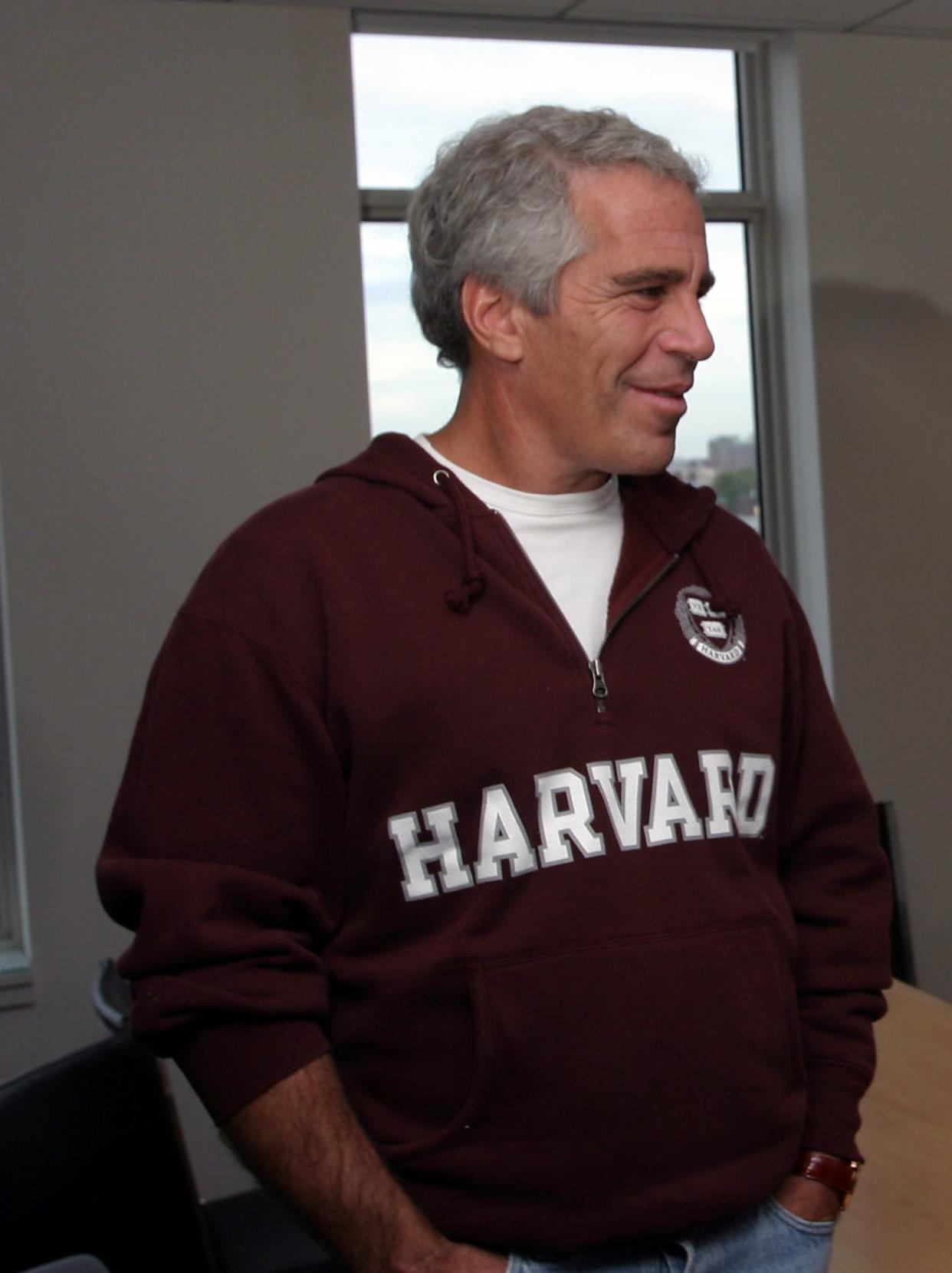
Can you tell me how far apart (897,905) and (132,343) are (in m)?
2.37

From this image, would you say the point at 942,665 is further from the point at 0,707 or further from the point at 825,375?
the point at 0,707

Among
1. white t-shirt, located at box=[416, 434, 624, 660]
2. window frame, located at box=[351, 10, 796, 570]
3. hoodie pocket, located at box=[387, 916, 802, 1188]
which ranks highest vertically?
window frame, located at box=[351, 10, 796, 570]

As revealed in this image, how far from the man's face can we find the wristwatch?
0.64m

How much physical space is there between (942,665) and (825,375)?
35.2 inches

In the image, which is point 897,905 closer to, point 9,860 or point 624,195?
point 9,860

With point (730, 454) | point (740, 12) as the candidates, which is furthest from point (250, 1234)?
point (740, 12)

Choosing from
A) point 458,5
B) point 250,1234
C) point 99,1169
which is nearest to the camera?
point 99,1169

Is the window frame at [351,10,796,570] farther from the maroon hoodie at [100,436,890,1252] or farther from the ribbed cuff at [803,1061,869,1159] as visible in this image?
the ribbed cuff at [803,1061,869,1159]

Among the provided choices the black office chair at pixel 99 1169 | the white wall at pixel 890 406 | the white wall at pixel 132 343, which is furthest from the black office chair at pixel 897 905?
the black office chair at pixel 99 1169

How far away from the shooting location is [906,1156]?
176 centimetres

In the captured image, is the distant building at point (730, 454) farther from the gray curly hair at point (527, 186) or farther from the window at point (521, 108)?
the gray curly hair at point (527, 186)

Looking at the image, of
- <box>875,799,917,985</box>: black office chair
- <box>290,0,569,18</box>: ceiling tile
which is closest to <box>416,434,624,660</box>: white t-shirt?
<box>875,799,917,985</box>: black office chair

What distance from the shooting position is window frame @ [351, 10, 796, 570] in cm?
377

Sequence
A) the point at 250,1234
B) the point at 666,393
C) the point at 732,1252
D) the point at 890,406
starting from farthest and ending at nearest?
the point at 890,406, the point at 250,1234, the point at 666,393, the point at 732,1252
